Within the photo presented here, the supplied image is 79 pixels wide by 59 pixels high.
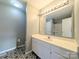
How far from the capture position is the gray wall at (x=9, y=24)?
3461 millimetres

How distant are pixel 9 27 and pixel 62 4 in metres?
2.58

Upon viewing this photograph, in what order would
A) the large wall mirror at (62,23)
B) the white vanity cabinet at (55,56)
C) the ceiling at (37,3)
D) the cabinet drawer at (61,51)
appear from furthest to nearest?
the ceiling at (37,3) → the large wall mirror at (62,23) → the white vanity cabinet at (55,56) → the cabinet drawer at (61,51)

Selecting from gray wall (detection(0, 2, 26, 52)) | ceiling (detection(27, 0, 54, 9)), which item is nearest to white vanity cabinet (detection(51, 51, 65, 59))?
ceiling (detection(27, 0, 54, 9))

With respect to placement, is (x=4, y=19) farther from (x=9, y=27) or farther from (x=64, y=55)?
(x=64, y=55)

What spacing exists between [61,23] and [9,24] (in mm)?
2440

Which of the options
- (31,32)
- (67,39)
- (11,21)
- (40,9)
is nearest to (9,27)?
(11,21)

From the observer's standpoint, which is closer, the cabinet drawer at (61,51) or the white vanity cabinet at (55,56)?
the cabinet drawer at (61,51)

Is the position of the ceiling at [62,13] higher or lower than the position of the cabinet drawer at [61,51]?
higher

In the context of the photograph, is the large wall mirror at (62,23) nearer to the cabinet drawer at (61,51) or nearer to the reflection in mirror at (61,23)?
the reflection in mirror at (61,23)

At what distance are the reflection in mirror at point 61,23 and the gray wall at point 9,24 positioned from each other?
1783 millimetres

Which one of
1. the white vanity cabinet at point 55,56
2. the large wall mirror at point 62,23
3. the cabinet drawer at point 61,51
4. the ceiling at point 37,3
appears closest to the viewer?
the cabinet drawer at point 61,51

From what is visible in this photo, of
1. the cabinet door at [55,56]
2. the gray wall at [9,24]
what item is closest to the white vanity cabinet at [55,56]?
the cabinet door at [55,56]

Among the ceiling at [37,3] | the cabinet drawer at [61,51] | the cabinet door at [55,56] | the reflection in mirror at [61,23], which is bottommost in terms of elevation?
the cabinet door at [55,56]

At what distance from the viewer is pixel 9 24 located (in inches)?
149
